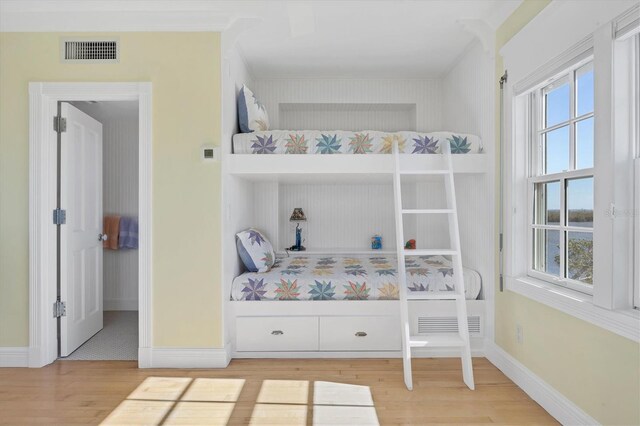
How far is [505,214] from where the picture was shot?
2.81 m

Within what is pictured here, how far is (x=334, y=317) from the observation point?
10.1 ft

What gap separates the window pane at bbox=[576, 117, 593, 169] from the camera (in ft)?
6.81

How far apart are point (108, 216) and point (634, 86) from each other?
15.6 ft

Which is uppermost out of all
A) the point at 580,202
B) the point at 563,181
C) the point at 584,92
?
the point at 584,92

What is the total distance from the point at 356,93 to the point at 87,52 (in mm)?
2441

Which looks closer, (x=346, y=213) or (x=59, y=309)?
(x=59, y=309)

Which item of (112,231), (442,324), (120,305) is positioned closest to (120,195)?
(112,231)

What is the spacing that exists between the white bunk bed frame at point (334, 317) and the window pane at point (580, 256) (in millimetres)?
926

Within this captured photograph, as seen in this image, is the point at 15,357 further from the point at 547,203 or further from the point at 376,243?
the point at 547,203

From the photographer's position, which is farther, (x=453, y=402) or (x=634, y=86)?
(x=453, y=402)

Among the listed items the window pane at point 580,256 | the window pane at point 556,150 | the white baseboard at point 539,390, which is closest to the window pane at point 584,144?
the window pane at point 556,150

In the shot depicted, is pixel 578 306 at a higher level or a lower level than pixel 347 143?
lower

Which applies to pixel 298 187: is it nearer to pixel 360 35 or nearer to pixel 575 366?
pixel 360 35

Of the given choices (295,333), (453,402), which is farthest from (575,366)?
(295,333)
